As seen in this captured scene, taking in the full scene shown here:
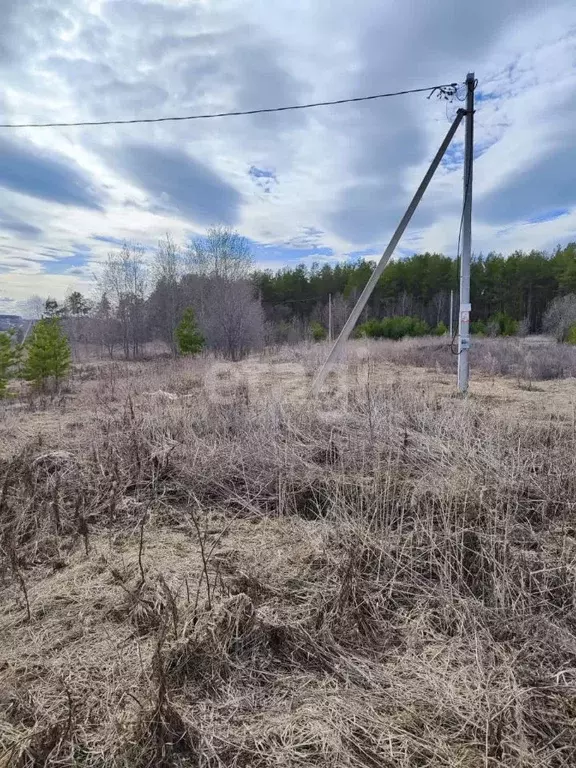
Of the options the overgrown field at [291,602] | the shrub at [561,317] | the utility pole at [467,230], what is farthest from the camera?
the shrub at [561,317]

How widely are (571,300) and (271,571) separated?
38.6m

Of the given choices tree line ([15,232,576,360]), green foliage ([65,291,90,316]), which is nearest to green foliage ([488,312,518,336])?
tree line ([15,232,576,360])

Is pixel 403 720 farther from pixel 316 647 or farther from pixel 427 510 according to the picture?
pixel 427 510

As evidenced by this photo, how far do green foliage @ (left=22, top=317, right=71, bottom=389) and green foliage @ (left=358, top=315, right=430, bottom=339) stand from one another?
21.9 meters

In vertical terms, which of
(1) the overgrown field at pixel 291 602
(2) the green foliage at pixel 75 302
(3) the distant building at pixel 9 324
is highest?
(2) the green foliage at pixel 75 302

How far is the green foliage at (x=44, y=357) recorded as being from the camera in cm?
1168

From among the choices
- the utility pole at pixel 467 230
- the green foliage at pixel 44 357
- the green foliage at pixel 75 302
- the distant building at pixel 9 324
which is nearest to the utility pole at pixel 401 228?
the utility pole at pixel 467 230

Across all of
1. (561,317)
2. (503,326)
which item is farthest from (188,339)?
(561,317)

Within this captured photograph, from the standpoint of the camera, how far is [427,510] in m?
2.78

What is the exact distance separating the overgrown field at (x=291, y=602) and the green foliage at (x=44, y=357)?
332 inches

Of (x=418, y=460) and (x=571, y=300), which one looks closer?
(x=418, y=460)

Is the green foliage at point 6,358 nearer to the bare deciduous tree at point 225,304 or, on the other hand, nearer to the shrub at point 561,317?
the bare deciduous tree at point 225,304

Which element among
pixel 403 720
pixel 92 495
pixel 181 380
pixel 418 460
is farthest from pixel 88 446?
pixel 181 380

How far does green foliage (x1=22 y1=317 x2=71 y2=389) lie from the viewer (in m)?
11.7
